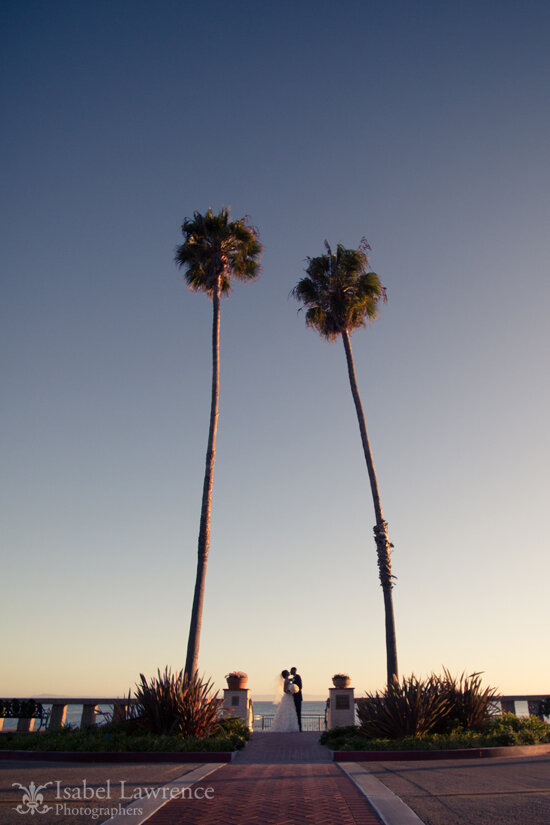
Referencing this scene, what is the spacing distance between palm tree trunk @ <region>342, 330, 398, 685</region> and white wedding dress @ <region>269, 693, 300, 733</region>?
4994 millimetres

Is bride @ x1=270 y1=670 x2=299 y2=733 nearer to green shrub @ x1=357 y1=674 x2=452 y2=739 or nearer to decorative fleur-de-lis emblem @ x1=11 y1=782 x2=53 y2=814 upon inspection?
green shrub @ x1=357 y1=674 x2=452 y2=739

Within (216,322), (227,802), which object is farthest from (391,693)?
(216,322)

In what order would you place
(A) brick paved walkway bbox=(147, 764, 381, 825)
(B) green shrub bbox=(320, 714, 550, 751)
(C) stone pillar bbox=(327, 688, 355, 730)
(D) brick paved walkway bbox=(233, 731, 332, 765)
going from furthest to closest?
(C) stone pillar bbox=(327, 688, 355, 730)
(B) green shrub bbox=(320, 714, 550, 751)
(D) brick paved walkway bbox=(233, 731, 332, 765)
(A) brick paved walkway bbox=(147, 764, 381, 825)

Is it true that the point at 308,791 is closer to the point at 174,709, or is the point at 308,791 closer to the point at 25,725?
the point at 174,709

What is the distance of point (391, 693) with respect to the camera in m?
14.4

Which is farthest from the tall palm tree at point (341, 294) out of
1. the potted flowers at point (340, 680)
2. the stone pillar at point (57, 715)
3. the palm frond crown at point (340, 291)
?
the stone pillar at point (57, 715)

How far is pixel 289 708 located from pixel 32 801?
1588 centimetres

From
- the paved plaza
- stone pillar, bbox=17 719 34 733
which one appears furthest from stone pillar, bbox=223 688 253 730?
the paved plaza

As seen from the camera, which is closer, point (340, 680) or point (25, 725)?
point (25, 725)

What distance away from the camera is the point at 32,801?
6.82 m

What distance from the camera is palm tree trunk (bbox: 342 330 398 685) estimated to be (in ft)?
59.5

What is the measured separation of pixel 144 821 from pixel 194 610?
12133 millimetres

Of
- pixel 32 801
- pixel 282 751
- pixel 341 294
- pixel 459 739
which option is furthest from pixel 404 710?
pixel 341 294

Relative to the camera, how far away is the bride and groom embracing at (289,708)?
20844mm
